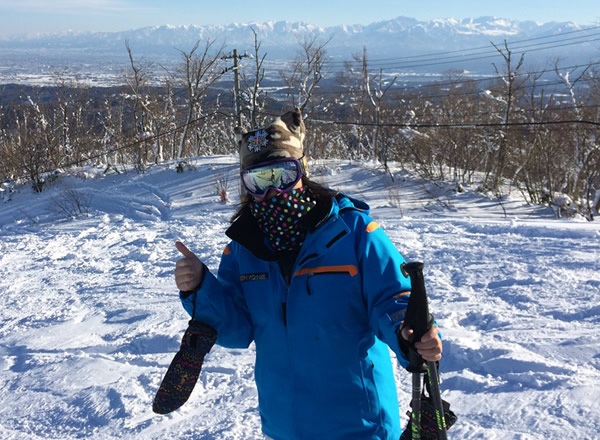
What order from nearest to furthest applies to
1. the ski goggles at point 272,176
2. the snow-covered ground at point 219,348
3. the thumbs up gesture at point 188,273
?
the thumbs up gesture at point 188,273, the ski goggles at point 272,176, the snow-covered ground at point 219,348

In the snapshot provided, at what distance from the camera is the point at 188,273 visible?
5.01 feet

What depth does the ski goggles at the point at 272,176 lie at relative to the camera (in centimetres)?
164

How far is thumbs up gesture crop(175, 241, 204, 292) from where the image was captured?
5.01 ft

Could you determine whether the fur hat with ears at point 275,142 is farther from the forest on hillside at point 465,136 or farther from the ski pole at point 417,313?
the forest on hillside at point 465,136

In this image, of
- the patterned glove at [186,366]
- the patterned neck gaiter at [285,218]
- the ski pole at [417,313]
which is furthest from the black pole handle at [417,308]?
the patterned glove at [186,366]

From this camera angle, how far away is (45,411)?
10.7 ft

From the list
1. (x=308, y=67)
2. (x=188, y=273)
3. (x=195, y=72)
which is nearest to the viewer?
(x=188, y=273)

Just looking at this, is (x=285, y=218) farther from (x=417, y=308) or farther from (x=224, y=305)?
(x=417, y=308)

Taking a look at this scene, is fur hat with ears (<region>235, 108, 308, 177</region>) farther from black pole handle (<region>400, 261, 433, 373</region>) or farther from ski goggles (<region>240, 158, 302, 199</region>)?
black pole handle (<region>400, 261, 433, 373</region>)

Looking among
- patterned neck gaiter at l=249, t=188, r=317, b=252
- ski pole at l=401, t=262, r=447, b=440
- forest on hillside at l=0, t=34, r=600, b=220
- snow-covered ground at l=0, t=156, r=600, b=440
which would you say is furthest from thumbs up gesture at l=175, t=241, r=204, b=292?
forest on hillside at l=0, t=34, r=600, b=220

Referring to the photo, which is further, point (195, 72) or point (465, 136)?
point (195, 72)

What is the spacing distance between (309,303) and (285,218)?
13.0 inches

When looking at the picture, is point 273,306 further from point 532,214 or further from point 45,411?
point 532,214

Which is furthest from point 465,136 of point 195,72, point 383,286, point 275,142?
point 383,286
